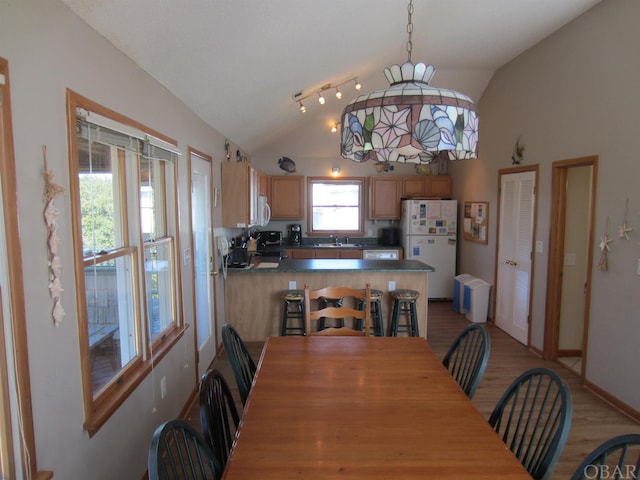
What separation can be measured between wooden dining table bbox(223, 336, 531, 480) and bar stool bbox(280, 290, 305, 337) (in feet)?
5.83

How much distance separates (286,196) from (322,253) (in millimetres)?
1154

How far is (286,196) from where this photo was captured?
6516mm

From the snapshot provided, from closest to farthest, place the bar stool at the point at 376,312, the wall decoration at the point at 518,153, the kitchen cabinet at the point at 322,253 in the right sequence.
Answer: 1. the bar stool at the point at 376,312
2. the wall decoration at the point at 518,153
3. the kitchen cabinet at the point at 322,253

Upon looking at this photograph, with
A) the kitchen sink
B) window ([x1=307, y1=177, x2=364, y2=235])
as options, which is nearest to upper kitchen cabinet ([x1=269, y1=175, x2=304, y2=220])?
window ([x1=307, y1=177, x2=364, y2=235])

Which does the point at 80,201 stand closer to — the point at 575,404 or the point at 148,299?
the point at 148,299

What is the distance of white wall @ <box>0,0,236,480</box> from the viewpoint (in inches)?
46.6

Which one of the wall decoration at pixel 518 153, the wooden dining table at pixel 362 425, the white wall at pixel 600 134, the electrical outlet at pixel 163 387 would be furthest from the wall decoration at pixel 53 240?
the wall decoration at pixel 518 153

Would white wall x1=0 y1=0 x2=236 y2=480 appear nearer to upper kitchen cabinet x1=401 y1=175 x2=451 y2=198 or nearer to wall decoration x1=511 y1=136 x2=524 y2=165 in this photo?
wall decoration x1=511 y1=136 x2=524 y2=165

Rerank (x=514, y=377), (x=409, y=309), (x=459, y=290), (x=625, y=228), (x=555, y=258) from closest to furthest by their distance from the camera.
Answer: (x=625, y=228) → (x=514, y=377) → (x=555, y=258) → (x=409, y=309) → (x=459, y=290)

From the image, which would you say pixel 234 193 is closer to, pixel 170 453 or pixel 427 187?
pixel 170 453

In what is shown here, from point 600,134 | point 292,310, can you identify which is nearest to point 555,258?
point 600,134

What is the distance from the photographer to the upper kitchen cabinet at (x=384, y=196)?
6430 mm

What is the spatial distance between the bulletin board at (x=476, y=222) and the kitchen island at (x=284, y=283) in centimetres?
161

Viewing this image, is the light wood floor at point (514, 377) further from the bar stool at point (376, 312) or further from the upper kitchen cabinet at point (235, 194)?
the upper kitchen cabinet at point (235, 194)
